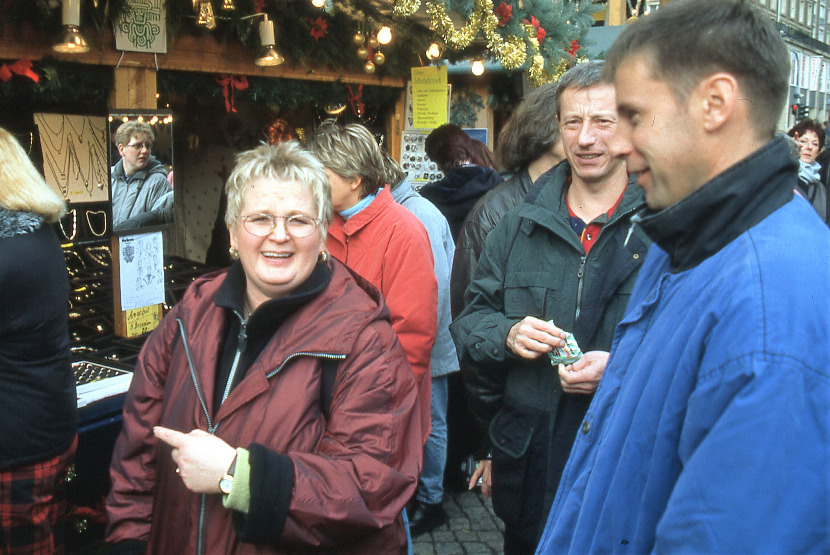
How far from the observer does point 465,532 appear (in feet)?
12.9

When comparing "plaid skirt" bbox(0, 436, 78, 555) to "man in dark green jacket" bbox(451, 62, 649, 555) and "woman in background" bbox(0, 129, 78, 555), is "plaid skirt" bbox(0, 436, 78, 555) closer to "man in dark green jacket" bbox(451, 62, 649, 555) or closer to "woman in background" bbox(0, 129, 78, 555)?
"woman in background" bbox(0, 129, 78, 555)

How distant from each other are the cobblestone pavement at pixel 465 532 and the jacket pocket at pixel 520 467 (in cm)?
157

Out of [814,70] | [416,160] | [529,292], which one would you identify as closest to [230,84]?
[416,160]

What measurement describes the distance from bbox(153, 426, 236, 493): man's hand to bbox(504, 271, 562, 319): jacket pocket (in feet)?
3.44

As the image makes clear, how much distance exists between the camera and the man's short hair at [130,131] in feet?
12.0

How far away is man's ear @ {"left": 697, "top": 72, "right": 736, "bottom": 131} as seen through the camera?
1020 millimetres

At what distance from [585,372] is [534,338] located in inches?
7.1

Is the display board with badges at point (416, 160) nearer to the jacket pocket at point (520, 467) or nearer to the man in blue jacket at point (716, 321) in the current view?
the jacket pocket at point (520, 467)

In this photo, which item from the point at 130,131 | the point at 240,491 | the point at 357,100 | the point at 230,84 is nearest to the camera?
the point at 240,491

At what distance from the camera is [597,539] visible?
3.76ft

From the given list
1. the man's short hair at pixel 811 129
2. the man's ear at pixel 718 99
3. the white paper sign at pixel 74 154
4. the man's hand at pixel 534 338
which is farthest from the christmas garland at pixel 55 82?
the man's short hair at pixel 811 129

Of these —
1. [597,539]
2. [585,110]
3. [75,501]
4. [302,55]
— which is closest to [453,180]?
[302,55]

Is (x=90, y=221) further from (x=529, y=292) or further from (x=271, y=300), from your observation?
(x=529, y=292)

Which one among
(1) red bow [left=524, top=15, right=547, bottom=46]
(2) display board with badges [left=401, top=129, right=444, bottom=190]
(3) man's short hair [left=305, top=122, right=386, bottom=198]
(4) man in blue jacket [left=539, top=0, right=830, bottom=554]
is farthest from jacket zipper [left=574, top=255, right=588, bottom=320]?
(2) display board with badges [left=401, top=129, right=444, bottom=190]
